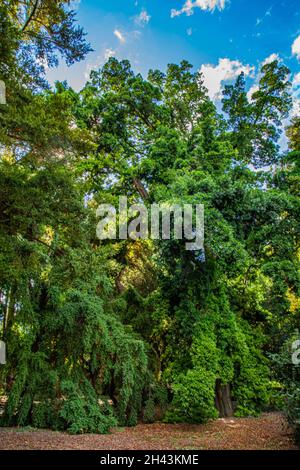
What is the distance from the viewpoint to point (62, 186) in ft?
16.9

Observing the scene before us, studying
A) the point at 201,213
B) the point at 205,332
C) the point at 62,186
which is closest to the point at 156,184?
the point at 201,213

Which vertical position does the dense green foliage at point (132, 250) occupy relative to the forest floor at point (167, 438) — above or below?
above

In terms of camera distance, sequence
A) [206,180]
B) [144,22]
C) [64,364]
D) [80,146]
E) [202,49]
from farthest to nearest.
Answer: [202,49]
[144,22]
[206,180]
[64,364]
[80,146]

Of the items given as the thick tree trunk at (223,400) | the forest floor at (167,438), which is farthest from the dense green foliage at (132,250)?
the forest floor at (167,438)

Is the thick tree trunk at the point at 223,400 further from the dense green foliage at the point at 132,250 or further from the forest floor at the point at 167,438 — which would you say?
the forest floor at the point at 167,438

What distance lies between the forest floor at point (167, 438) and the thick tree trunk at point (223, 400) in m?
1.11

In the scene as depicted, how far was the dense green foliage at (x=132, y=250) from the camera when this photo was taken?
5363 mm

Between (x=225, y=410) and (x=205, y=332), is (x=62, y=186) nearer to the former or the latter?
(x=205, y=332)

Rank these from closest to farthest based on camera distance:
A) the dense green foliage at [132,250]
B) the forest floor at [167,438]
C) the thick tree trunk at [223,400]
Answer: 1. the dense green foliage at [132,250]
2. the forest floor at [167,438]
3. the thick tree trunk at [223,400]

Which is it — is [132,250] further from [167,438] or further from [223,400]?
[167,438]

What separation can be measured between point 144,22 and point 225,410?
13399 mm

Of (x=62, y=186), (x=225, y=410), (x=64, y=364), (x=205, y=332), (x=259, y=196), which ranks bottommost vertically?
(x=225, y=410)
